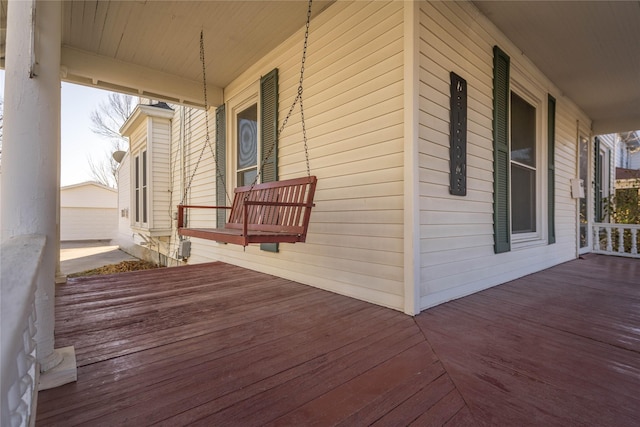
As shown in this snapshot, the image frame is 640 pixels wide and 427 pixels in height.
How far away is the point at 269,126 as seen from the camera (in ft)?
13.2

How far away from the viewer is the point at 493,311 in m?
2.46

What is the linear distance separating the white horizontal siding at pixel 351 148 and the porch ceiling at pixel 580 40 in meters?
1.34

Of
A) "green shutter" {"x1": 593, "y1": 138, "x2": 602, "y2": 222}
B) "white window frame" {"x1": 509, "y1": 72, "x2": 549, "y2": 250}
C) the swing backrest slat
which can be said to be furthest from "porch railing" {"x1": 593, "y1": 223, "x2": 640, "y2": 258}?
the swing backrest slat

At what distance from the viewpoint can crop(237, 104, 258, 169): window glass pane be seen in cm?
444

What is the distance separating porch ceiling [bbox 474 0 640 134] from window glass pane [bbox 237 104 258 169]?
304cm

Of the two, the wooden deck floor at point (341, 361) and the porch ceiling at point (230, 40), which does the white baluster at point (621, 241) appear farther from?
the wooden deck floor at point (341, 361)

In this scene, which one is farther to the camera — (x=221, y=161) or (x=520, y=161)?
(x=221, y=161)

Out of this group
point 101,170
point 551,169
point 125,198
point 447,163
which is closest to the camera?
point 447,163

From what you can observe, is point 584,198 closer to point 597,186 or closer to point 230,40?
point 597,186

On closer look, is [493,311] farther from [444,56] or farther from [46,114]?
[46,114]

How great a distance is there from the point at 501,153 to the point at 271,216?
269cm

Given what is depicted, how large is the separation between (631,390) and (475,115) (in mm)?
2479

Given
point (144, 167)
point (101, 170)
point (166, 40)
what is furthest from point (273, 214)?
point (101, 170)

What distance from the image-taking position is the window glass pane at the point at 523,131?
12.9 ft
